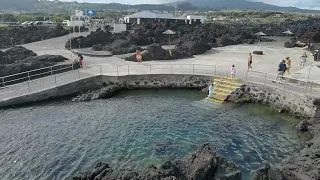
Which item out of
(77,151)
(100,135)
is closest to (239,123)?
(100,135)

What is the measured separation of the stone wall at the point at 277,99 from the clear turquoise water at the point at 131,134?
83 cm

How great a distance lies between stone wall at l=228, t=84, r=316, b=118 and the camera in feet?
70.7

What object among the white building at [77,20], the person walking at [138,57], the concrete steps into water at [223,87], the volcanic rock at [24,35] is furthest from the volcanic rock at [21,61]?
the concrete steps into water at [223,87]

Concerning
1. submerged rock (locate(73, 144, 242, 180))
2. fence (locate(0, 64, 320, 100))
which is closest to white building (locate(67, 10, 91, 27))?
fence (locate(0, 64, 320, 100))

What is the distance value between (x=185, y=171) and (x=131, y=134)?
6928 mm

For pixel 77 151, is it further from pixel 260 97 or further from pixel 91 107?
pixel 260 97

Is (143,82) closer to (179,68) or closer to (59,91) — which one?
(179,68)

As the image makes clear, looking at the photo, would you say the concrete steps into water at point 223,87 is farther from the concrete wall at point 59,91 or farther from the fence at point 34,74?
the fence at point 34,74

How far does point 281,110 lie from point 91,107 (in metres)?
14.7

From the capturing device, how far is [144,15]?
3115 inches

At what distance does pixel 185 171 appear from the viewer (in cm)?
1267

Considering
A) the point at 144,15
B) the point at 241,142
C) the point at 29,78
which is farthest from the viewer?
the point at 144,15

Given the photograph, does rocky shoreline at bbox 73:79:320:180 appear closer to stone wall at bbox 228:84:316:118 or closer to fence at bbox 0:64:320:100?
stone wall at bbox 228:84:316:118

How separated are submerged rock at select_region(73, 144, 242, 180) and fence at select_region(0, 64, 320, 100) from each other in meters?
12.5
